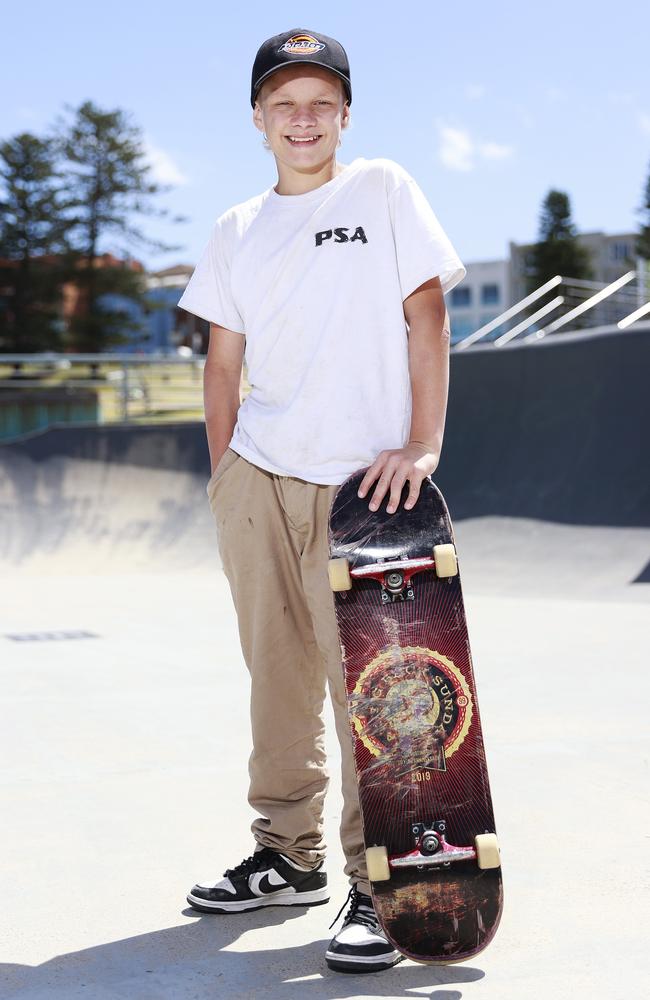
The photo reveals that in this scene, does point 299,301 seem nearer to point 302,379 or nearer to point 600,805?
point 302,379

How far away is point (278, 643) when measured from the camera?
262 cm

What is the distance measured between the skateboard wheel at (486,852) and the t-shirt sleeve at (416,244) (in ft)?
3.80

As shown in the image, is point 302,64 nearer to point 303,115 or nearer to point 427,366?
point 303,115

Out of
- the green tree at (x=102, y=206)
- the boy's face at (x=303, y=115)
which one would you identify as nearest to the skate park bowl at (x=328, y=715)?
the boy's face at (x=303, y=115)

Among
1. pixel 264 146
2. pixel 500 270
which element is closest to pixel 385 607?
pixel 264 146

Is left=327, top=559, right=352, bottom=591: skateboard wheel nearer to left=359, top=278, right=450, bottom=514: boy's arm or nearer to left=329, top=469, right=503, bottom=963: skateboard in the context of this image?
left=329, top=469, right=503, bottom=963: skateboard

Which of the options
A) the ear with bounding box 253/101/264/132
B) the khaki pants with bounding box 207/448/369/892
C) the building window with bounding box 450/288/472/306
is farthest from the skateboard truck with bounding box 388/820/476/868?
the building window with bounding box 450/288/472/306

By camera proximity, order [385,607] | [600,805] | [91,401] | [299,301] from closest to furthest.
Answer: [385,607], [299,301], [600,805], [91,401]

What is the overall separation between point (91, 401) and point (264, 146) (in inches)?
857

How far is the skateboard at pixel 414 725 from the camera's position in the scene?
7.27 ft

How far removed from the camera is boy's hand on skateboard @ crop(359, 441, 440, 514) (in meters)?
2.34

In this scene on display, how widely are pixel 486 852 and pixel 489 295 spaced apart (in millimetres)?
89243

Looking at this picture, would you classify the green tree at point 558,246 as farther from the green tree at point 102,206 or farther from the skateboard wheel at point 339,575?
the skateboard wheel at point 339,575

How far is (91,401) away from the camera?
23.8m
